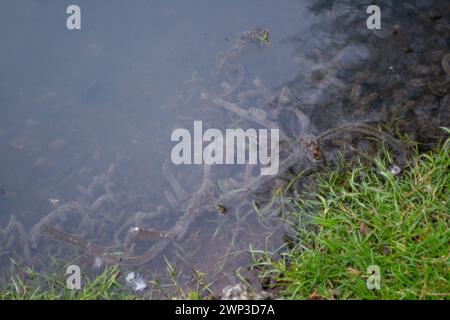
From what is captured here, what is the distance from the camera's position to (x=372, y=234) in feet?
9.49

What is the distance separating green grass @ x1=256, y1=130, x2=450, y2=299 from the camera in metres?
2.67

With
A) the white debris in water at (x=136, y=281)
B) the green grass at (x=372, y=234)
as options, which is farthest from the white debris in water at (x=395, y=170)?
the white debris in water at (x=136, y=281)

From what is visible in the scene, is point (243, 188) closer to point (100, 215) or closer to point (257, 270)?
point (257, 270)

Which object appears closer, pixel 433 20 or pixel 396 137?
pixel 396 137

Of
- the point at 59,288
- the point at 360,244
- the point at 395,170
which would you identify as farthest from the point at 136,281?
the point at 395,170

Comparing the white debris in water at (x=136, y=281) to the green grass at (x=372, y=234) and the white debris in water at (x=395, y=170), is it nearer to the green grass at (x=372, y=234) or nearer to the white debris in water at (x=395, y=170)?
the green grass at (x=372, y=234)

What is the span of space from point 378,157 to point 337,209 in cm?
50

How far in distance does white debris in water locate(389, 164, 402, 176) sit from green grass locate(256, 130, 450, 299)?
0.10ft

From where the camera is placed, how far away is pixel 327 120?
11.6 ft

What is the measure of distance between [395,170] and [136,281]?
78.2 inches
